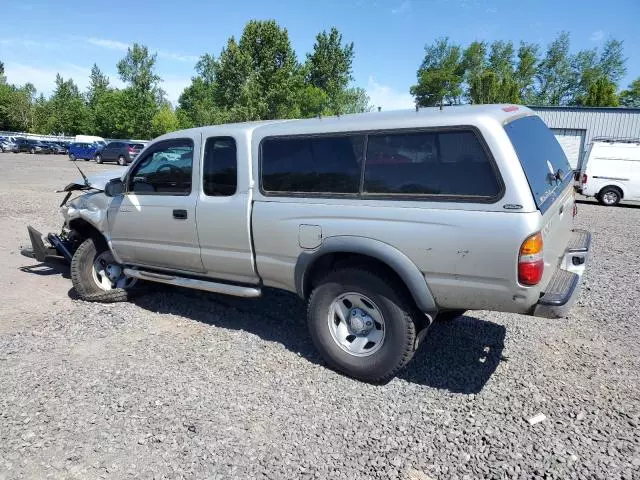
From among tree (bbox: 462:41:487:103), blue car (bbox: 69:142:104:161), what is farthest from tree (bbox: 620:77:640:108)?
blue car (bbox: 69:142:104:161)

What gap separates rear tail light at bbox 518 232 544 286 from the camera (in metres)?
2.87

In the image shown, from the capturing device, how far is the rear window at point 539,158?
3.07m

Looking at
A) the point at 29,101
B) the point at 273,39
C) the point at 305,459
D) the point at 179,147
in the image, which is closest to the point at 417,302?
the point at 305,459

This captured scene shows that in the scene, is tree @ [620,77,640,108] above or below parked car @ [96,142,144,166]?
above

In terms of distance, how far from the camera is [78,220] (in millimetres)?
5488

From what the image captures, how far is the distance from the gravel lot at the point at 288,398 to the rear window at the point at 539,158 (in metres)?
1.49

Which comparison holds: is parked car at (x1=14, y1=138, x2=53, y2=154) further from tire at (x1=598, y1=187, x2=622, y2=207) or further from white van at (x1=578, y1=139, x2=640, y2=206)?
tire at (x1=598, y1=187, x2=622, y2=207)

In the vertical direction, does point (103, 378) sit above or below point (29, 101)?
below

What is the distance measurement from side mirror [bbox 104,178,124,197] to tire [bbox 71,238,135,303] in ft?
2.82

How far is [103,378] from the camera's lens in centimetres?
365

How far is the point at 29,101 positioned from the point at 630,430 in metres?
87.3

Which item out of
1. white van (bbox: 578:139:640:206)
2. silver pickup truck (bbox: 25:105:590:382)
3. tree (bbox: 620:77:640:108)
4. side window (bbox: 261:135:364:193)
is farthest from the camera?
tree (bbox: 620:77:640:108)

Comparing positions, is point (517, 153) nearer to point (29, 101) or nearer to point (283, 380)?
point (283, 380)

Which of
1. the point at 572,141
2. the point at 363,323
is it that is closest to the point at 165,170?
the point at 363,323
